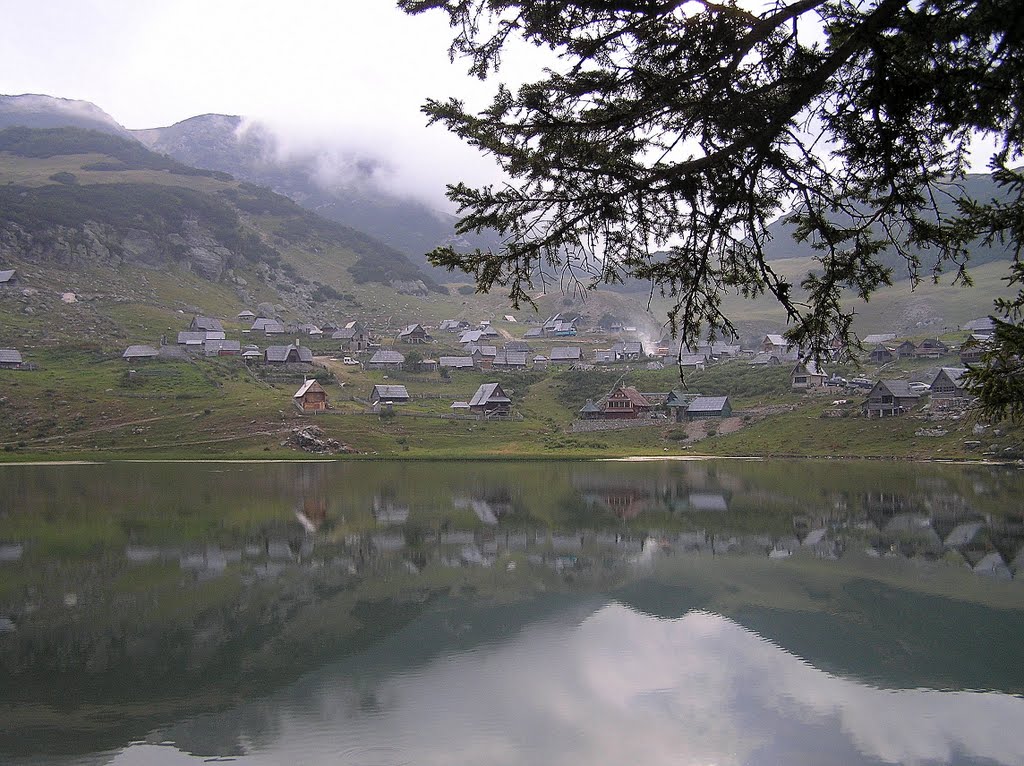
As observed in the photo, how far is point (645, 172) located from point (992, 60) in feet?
13.2

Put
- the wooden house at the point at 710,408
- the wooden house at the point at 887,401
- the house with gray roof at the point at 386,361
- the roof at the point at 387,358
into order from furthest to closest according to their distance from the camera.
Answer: the roof at the point at 387,358, the house with gray roof at the point at 386,361, the wooden house at the point at 710,408, the wooden house at the point at 887,401

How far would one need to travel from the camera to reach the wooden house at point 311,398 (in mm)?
89312

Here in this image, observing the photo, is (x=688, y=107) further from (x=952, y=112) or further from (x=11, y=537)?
(x=11, y=537)

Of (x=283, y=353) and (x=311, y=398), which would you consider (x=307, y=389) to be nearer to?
(x=311, y=398)

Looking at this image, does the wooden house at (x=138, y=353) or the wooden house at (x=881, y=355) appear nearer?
the wooden house at (x=138, y=353)

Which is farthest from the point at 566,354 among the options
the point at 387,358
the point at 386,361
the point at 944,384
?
the point at 944,384

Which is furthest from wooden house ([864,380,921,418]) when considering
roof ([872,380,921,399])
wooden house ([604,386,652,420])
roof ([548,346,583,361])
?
roof ([548,346,583,361])

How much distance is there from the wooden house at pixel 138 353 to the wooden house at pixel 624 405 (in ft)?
195

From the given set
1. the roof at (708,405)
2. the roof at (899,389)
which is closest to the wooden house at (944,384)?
the roof at (899,389)

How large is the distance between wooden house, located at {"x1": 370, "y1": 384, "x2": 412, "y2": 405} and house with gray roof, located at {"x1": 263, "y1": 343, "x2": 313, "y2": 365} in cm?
1974

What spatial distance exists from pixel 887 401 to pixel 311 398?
→ 6499 centimetres

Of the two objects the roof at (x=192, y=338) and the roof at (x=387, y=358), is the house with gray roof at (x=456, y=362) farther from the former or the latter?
the roof at (x=192, y=338)

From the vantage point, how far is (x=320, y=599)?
2334 cm

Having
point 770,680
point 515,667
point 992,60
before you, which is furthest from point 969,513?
point 992,60
